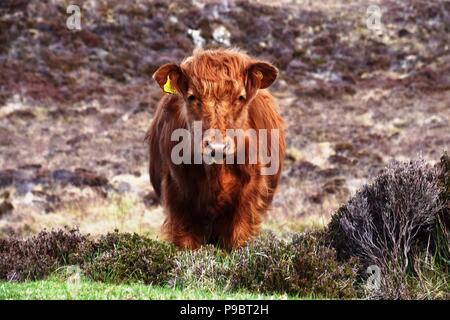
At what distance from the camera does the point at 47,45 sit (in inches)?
1312

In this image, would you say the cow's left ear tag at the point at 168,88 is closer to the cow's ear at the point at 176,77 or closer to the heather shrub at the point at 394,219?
the cow's ear at the point at 176,77

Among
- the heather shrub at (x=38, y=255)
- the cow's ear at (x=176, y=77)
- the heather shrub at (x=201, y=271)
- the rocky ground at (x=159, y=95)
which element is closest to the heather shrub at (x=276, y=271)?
the heather shrub at (x=201, y=271)

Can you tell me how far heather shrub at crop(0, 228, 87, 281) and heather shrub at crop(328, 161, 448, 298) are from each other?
2.57m

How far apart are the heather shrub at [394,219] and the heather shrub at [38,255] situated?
257 centimetres

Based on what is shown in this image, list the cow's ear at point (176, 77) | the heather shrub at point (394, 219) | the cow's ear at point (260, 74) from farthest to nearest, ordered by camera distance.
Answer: the cow's ear at point (260, 74), the cow's ear at point (176, 77), the heather shrub at point (394, 219)

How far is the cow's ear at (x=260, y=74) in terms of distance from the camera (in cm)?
709

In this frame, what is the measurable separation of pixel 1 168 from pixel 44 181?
2299mm

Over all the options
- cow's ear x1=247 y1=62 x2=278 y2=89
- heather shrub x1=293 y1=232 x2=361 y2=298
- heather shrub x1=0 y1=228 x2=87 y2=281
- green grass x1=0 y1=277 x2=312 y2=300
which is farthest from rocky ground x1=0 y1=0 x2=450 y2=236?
green grass x1=0 y1=277 x2=312 y2=300

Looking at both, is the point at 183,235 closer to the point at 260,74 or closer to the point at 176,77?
the point at 176,77

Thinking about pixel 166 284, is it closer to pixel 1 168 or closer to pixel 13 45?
pixel 1 168

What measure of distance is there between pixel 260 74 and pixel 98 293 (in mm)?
3061

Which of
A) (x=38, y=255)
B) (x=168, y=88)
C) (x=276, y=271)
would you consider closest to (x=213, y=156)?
(x=168, y=88)

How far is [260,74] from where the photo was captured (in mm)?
7188

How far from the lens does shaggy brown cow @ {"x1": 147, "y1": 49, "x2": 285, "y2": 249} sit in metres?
6.67
